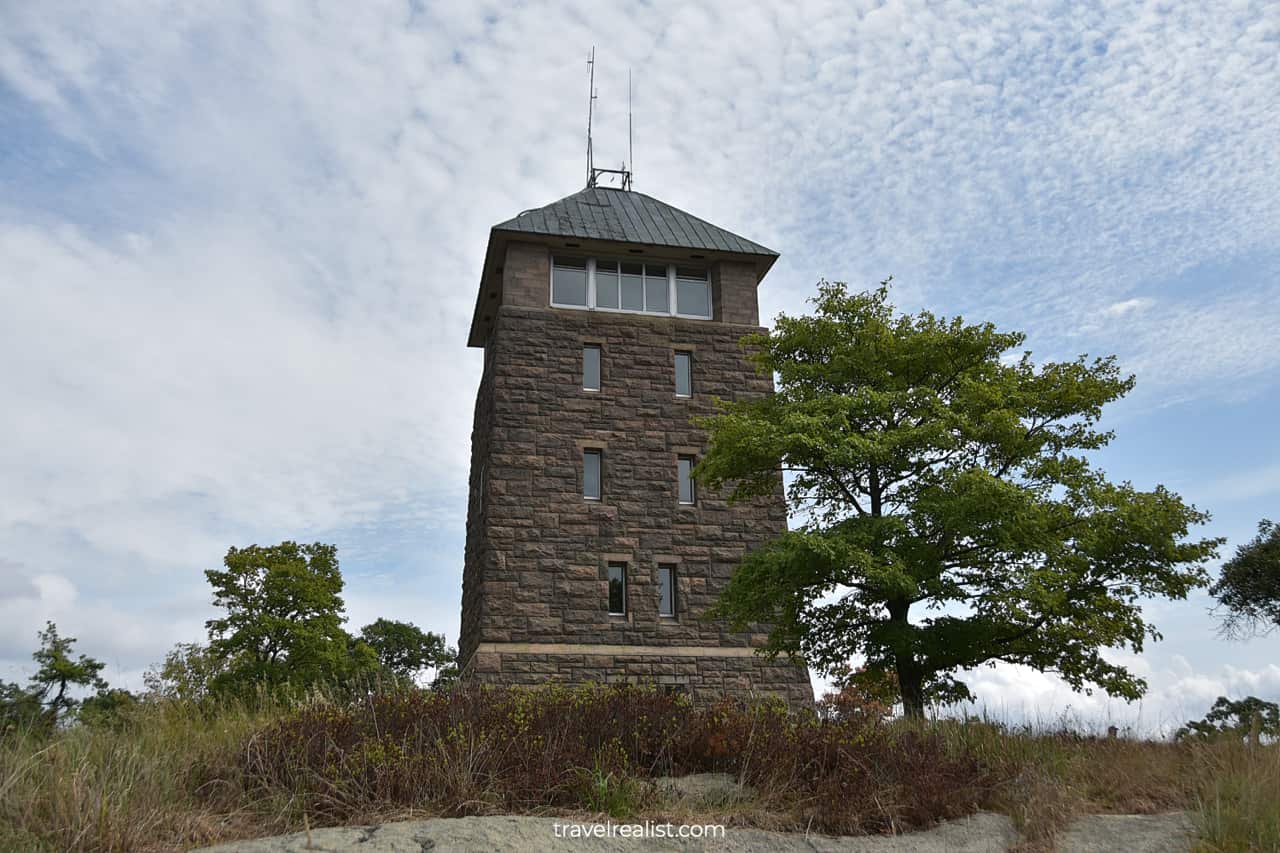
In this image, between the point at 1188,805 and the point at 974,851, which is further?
the point at 1188,805

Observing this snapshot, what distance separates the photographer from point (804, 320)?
17.9 m

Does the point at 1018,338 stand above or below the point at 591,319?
below

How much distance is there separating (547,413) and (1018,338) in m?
10.3

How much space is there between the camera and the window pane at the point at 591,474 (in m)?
23.1

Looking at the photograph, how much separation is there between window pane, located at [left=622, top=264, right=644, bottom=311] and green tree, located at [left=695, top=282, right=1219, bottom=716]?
7632mm

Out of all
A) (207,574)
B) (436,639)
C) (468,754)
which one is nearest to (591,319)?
(207,574)

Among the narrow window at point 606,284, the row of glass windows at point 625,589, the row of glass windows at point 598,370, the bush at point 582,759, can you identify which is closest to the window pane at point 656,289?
the narrow window at point 606,284

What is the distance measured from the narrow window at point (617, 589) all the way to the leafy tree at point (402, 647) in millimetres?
33798

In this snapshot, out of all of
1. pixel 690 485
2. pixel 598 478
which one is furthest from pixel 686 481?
pixel 598 478

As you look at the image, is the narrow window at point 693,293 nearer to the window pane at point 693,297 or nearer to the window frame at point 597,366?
the window pane at point 693,297

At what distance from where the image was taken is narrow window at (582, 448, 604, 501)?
23094 mm

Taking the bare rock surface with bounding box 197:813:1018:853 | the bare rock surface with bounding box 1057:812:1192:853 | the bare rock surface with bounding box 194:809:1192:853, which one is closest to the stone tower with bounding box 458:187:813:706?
the bare rock surface with bounding box 1057:812:1192:853

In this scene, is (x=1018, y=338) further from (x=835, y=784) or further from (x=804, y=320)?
(x=835, y=784)

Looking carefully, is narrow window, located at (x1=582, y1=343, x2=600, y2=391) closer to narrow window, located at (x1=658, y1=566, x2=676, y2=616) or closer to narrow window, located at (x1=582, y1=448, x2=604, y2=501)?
narrow window, located at (x1=582, y1=448, x2=604, y2=501)
